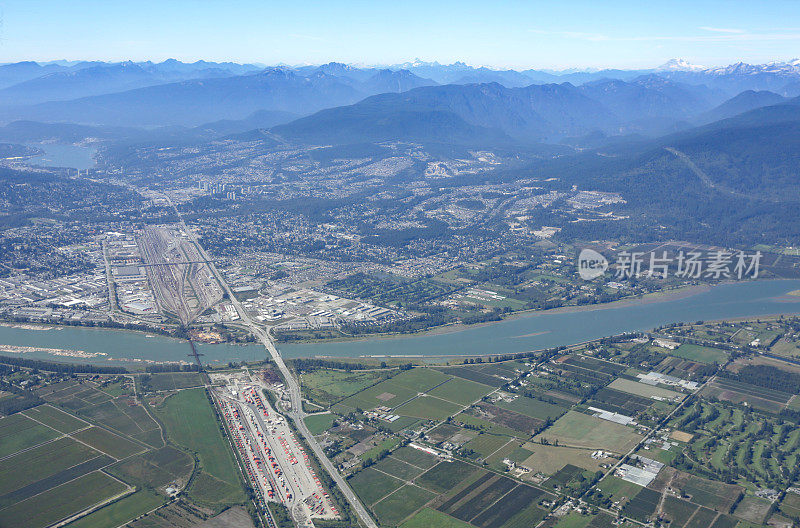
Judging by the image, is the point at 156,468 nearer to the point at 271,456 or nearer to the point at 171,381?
the point at 271,456

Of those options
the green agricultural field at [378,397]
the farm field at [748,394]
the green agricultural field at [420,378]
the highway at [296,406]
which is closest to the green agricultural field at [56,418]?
the highway at [296,406]

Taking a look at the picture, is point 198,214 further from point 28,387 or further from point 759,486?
point 759,486

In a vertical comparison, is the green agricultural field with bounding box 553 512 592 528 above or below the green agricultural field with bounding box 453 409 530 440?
below

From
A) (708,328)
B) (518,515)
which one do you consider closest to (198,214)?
(708,328)

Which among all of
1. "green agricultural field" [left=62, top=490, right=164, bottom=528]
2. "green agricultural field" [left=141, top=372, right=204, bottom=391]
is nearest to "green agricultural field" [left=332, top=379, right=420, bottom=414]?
"green agricultural field" [left=141, top=372, right=204, bottom=391]

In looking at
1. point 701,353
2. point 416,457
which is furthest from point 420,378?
point 701,353

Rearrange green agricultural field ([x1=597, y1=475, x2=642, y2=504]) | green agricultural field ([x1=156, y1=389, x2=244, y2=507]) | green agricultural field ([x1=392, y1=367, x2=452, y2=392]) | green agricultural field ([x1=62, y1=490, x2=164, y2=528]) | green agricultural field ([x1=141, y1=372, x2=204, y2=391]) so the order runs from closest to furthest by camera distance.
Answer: green agricultural field ([x1=62, y1=490, x2=164, y2=528]) → green agricultural field ([x1=597, y1=475, x2=642, y2=504]) → green agricultural field ([x1=156, y1=389, x2=244, y2=507]) → green agricultural field ([x1=141, y1=372, x2=204, y2=391]) → green agricultural field ([x1=392, y1=367, x2=452, y2=392])

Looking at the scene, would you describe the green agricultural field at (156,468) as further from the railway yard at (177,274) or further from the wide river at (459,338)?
the railway yard at (177,274)

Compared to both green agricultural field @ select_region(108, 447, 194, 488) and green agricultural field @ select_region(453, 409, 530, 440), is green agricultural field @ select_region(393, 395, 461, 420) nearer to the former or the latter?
green agricultural field @ select_region(453, 409, 530, 440)
